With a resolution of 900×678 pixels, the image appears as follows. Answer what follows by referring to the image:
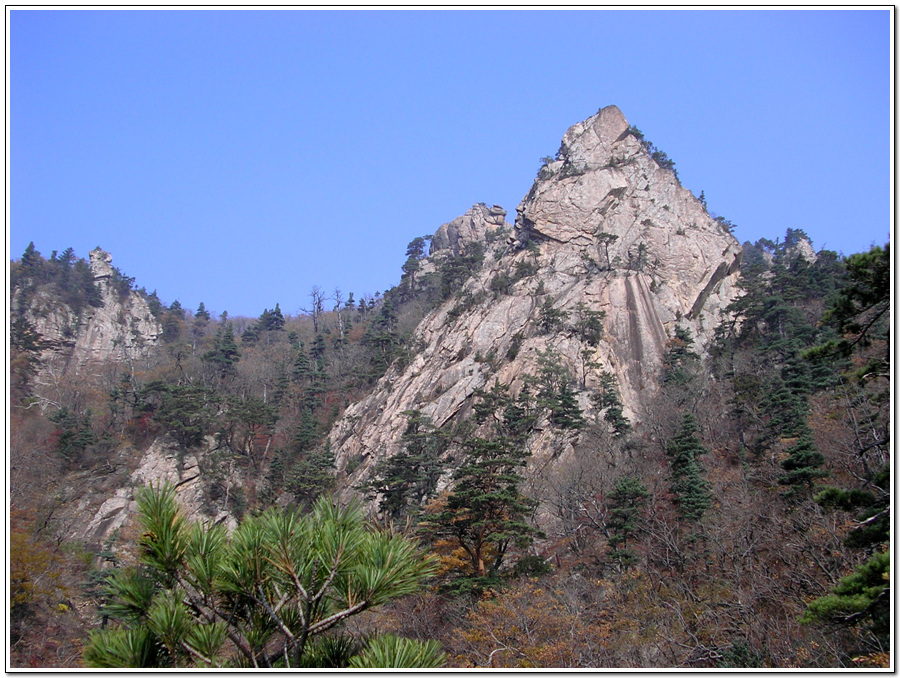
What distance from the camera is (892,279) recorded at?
5684mm

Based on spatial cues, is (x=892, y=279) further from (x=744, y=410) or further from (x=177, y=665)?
(x=744, y=410)

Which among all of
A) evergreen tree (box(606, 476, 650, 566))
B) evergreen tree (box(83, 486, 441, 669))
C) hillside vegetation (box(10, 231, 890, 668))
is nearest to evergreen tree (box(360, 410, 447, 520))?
hillside vegetation (box(10, 231, 890, 668))

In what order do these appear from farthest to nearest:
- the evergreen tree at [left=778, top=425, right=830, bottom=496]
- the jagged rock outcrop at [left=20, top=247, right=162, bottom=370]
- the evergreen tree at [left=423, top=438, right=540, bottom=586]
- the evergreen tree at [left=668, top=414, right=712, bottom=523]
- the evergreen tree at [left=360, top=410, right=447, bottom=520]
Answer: the jagged rock outcrop at [left=20, top=247, right=162, bottom=370], the evergreen tree at [left=360, top=410, right=447, bottom=520], the evergreen tree at [left=668, top=414, right=712, bottom=523], the evergreen tree at [left=423, top=438, right=540, bottom=586], the evergreen tree at [left=778, top=425, right=830, bottom=496]

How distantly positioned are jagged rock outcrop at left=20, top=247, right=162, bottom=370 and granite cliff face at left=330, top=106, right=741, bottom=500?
2981 centimetres

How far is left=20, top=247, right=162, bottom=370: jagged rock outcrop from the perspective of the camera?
58000 millimetres

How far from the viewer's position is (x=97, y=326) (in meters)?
62.0

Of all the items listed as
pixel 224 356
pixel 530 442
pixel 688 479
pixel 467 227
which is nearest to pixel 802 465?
pixel 688 479

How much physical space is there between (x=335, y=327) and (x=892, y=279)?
63.3m

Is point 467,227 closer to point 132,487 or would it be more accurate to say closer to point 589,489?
point 132,487

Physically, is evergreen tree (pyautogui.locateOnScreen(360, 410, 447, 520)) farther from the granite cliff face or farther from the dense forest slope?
the granite cliff face

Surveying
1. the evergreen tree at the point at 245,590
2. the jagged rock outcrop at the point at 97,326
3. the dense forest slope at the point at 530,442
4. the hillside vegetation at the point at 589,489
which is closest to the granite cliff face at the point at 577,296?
the dense forest slope at the point at 530,442

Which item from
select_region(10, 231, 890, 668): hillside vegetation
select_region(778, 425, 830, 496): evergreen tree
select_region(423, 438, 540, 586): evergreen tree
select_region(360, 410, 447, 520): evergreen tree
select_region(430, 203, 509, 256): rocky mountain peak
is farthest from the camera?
select_region(430, 203, 509, 256): rocky mountain peak

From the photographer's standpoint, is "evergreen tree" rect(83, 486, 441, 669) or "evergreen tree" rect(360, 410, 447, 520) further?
"evergreen tree" rect(360, 410, 447, 520)

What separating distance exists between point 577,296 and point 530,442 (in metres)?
13.3
